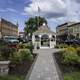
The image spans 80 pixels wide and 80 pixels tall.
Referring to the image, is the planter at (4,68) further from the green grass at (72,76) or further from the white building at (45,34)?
the white building at (45,34)

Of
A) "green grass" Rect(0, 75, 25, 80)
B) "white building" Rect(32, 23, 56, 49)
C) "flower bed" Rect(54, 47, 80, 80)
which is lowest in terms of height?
"green grass" Rect(0, 75, 25, 80)

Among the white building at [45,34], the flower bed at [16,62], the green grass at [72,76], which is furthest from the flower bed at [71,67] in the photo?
the white building at [45,34]

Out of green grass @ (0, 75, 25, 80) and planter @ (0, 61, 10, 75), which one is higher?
planter @ (0, 61, 10, 75)

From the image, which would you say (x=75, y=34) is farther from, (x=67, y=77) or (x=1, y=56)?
(x=67, y=77)

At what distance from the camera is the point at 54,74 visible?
14.0m

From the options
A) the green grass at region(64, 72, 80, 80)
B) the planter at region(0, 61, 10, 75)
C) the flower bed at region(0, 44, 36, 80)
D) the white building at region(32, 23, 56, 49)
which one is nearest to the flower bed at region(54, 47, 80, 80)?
the green grass at region(64, 72, 80, 80)

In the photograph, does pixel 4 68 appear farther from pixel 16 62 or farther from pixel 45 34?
pixel 45 34

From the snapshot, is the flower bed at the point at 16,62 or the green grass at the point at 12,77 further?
the flower bed at the point at 16,62

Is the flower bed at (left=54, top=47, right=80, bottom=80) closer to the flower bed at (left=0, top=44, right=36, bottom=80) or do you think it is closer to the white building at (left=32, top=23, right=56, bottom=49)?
the flower bed at (left=0, top=44, right=36, bottom=80)

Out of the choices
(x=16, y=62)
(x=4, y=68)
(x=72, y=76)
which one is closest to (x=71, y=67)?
(x=72, y=76)

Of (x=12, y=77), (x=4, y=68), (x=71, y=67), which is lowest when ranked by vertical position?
(x=12, y=77)

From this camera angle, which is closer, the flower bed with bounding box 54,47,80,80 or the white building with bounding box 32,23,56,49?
the flower bed with bounding box 54,47,80,80

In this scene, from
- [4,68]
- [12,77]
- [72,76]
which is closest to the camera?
[12,77]

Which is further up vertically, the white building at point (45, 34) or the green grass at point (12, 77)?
the white building at point (45, 34)
